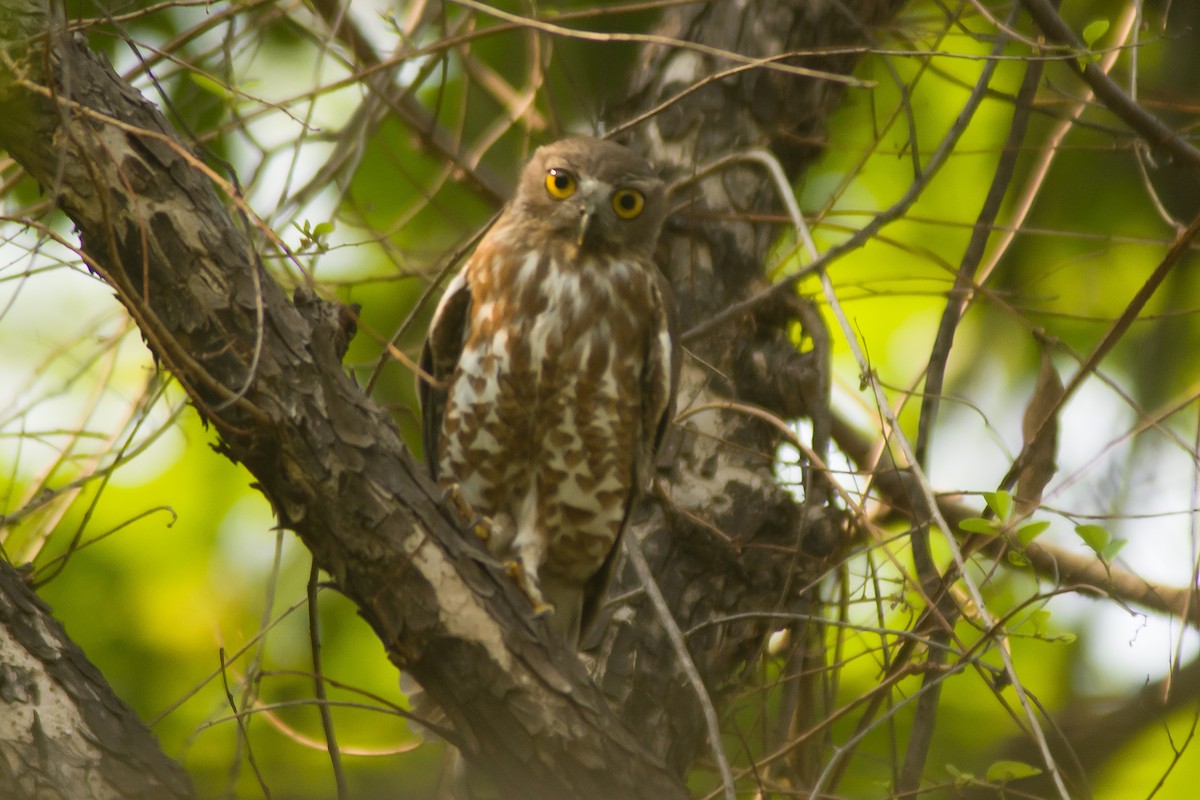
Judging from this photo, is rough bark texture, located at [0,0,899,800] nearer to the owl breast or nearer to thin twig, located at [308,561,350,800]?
thin twig, located at [308,561,350,800]

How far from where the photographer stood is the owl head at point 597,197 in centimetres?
388

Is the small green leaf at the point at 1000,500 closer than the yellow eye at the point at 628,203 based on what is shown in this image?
Yes

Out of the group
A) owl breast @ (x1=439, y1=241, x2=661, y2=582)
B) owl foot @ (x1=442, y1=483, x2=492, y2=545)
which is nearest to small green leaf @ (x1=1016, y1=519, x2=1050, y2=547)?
owl foot @ (x1=442, y1=483, x2=492, y2=545)

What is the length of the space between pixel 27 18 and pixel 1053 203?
Answer: 3.92 metres

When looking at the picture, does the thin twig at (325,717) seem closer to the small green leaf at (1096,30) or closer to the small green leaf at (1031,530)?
the small green leaf at (1031,530)

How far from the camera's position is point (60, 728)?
232 cm

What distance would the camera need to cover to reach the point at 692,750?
11.9ft

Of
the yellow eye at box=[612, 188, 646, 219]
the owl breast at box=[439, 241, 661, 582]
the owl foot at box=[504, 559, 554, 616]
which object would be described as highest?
the yellow eye at box=[612, 188, 646, 219]

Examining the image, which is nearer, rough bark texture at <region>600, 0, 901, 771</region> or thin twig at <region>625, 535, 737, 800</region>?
thin twig at <region>625, 535, 737, 800</region>

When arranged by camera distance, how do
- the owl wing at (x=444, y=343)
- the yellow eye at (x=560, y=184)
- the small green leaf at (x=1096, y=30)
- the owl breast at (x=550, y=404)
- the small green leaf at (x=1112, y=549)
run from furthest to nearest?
the yellow eye at (x=560, y=184) → the owl wing at (x=444, y=343) → the owl breast at (x=550, y=404) → the small green leaf at (x=1096, y=30) → the small green leaf at (x=1112, y=549)

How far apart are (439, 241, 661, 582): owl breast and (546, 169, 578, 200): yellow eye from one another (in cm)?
23

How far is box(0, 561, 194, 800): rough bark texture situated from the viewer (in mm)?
2252

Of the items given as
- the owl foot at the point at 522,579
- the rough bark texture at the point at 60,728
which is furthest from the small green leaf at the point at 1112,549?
the rough bark texture at the point at 60,728

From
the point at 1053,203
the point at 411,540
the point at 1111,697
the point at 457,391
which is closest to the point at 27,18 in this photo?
the point at 411,540
